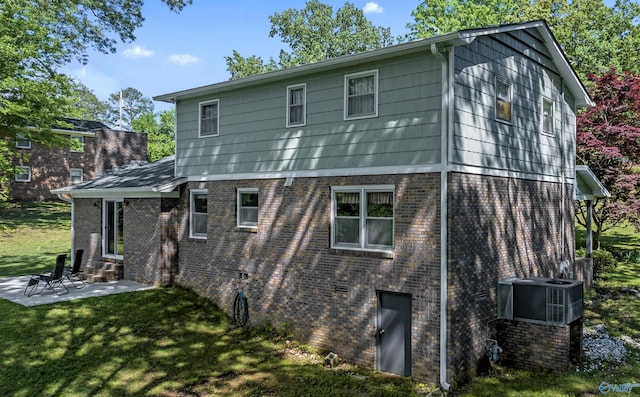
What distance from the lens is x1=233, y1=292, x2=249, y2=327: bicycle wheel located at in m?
12.6

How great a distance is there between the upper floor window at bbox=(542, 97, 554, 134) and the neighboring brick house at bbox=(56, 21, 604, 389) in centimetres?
5

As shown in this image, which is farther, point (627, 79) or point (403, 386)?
point (627, 79)

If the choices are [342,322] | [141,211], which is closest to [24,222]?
[141,211]

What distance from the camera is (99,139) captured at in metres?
19.8

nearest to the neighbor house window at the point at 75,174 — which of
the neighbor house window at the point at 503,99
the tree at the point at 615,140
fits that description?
the tree at the point at 615,140

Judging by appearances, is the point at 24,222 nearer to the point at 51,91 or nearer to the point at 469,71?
the point at 51,91

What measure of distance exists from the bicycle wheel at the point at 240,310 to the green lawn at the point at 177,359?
0.94ft

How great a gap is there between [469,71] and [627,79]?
48.2ft

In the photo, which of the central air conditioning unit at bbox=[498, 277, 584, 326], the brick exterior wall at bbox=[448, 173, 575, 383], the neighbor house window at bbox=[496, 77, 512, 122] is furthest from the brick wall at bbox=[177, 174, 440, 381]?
the neighbor house window at bbox=[496, 77, 512, 122]

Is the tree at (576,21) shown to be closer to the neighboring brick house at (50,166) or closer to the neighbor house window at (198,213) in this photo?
the neighbor house window at (198,213)

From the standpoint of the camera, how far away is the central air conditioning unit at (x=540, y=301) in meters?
9.76

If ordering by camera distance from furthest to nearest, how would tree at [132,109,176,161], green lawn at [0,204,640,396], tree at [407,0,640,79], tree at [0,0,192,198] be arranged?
tree at [132,109,176,161]
tree at [407,0,640,79]
tree at [0,0,192,198]
green lawn at [0,204,640,396]

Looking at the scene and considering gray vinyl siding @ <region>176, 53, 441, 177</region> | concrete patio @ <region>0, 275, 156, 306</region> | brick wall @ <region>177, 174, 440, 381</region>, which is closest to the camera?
brick wall @ <region>177, 174, 440, 381</region>

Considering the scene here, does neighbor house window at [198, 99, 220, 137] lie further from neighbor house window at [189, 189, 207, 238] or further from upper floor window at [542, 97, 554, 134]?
upper floor window at [542, 97, 554, 134]
